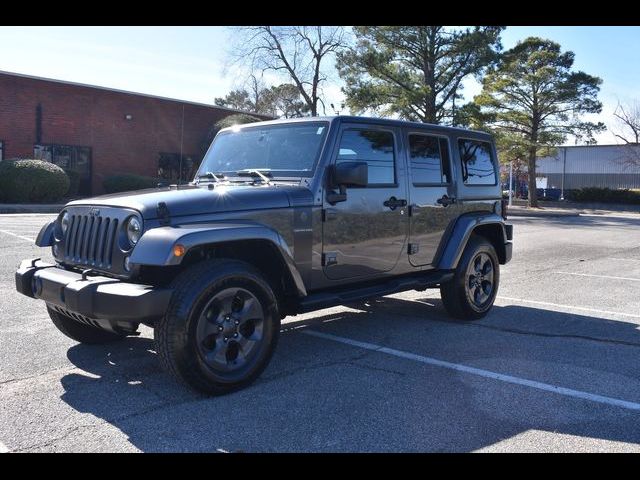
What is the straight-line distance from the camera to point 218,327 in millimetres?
4133

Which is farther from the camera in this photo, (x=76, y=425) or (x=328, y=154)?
(x=328, y=154)

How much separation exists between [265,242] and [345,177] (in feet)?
2.88

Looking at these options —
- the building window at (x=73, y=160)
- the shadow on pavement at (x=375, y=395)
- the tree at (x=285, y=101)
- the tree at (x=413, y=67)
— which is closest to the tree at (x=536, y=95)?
the tree at (x=413, y=67)

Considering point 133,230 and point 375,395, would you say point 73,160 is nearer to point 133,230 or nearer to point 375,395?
point 133,230

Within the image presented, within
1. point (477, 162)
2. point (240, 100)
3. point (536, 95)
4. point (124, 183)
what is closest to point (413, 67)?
point (536, 95)

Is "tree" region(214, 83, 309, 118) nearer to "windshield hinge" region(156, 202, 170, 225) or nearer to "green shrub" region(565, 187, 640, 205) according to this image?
"green shrub" region(565, 187, 640, 205)

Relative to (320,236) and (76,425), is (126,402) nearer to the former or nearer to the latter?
(76,425)

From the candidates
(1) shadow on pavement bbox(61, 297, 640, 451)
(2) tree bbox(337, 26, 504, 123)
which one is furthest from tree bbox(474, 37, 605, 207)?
(1) shadow on pavement bbox(61, 297, 640, 451)

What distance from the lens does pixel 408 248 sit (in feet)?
19.1

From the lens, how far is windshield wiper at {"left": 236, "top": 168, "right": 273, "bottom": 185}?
500 cm

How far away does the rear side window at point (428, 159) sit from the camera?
5918 millimetres

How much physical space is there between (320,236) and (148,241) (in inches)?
60.0
